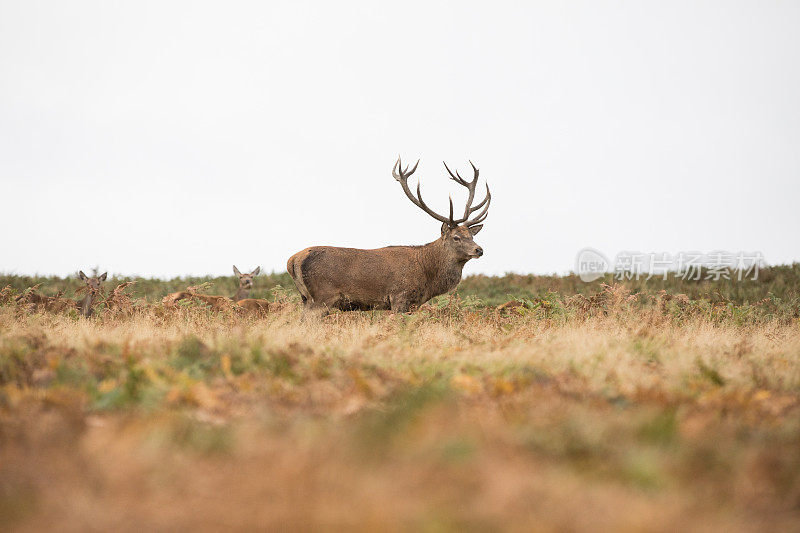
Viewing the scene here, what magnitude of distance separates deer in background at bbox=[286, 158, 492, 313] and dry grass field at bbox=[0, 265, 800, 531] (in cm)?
379

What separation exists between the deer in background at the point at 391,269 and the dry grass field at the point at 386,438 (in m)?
3.79

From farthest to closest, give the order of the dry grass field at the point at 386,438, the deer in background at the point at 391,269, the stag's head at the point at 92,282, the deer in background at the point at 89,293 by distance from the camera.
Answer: the stag's head at the point at 92,282 → the deer in background at the point at 89,293 → the deer in background at the point at 391,269 → the dry grass field at the point at 386,438

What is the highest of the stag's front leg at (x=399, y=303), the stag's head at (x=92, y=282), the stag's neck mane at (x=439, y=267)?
the stag's neck mane at (x=439, y=267)

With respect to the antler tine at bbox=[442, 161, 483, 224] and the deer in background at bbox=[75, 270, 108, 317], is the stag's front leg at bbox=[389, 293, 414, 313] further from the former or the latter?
the deer in background at bbox=[75, 270, 108, 317]

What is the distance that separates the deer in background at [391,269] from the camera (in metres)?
9.82

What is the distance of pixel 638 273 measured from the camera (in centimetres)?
2223

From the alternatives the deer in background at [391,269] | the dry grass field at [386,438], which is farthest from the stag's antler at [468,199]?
the dry grass field at [386,438]

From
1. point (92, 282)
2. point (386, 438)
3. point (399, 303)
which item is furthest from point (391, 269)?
point (386, 438)

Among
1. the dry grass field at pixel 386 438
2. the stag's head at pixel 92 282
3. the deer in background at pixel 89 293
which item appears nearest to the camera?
the dry grass field at pixel 386 438

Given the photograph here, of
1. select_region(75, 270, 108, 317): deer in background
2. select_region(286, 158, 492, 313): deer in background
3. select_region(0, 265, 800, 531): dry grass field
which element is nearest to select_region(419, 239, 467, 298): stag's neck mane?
select_region(286, 158, 492, 313): deer in background

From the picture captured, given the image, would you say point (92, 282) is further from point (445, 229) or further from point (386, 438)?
point (386, 438)

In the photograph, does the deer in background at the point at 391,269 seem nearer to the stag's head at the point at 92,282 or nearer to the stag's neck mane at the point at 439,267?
the stag's neck mane at the point at 439,267

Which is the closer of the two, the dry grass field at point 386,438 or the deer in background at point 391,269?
the dry grass field at point 386,438

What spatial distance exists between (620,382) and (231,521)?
3.50m
